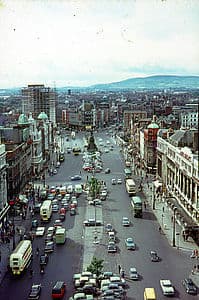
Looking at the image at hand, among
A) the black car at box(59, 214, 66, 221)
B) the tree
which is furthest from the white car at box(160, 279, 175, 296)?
→ the black car at box(59, 214, 66, 221)

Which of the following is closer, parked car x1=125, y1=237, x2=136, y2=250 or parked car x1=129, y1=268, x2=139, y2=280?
parked car x1=129, y1=268, x2=139, y2=280

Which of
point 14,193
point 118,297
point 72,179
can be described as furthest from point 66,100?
point 118,297

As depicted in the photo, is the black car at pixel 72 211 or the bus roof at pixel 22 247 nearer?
the bus roof at pixel 22 247

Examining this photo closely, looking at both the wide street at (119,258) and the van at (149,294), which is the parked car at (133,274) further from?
the van at (149,294)

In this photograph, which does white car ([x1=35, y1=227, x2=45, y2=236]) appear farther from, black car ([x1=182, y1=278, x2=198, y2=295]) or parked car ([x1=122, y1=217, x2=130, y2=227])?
black car ([x1=182, y1=278, x2=198, y2=295])

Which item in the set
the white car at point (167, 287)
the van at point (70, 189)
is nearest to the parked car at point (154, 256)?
the white car at point (167, 287)

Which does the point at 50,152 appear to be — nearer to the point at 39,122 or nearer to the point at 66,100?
the point at 39,122

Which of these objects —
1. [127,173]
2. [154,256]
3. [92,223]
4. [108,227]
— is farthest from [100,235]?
[127,173]

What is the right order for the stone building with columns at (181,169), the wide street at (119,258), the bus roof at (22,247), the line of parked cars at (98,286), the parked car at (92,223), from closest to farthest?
1. the line of parked cars at (98,286)
2. the wide street at (119,258)
3. the bus roof at (22,247)
4. the stone building with columns at (181,169)
5. the parked car at (92,223)
